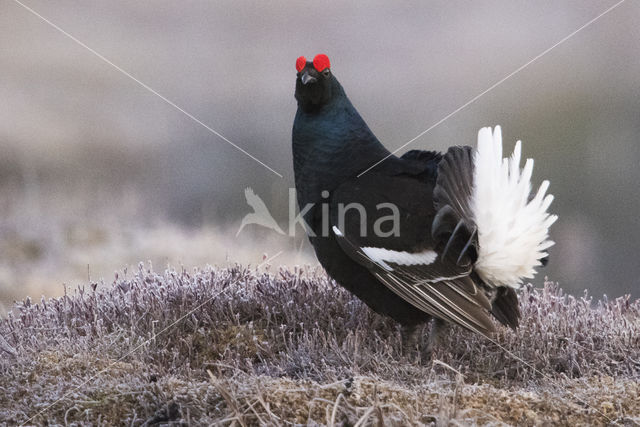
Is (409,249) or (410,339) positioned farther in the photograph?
(410,339)

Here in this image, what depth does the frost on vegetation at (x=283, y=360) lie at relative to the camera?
231 cm

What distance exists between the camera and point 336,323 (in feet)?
12.2

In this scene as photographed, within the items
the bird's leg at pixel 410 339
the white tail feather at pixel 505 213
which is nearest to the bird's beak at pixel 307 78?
the white tail feather at pixel 505 213

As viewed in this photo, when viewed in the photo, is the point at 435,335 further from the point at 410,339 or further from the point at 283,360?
the point at 283,360

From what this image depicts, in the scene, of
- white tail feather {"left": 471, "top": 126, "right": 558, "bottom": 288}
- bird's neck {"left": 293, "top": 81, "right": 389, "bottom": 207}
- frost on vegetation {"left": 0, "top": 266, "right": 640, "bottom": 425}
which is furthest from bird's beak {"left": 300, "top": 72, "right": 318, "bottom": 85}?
frost on vegetation {"left": 0, "top": 266, "right": 640, "bottom": 425}

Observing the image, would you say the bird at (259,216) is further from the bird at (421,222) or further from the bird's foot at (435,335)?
the bird's foot at (435,335)

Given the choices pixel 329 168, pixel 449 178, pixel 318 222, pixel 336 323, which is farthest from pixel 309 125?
pixel 336 323

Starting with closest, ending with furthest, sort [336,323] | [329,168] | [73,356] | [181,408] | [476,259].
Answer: [181,408] → [73,356] → [476,259] → [329,168] → [336,323]

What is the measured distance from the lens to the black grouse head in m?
3.51

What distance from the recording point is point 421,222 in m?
3.26

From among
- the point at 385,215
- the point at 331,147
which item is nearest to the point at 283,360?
the point at 385,215

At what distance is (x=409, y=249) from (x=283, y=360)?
Result: 2.67 ft

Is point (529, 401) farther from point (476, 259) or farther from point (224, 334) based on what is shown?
point (224, 334)

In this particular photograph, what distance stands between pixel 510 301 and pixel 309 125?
1456 mm
